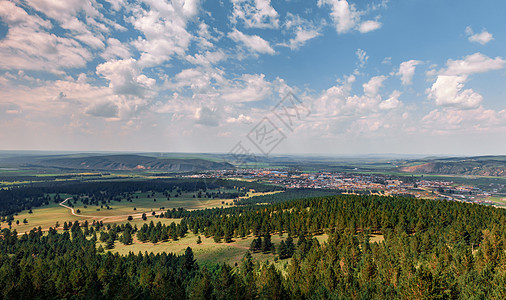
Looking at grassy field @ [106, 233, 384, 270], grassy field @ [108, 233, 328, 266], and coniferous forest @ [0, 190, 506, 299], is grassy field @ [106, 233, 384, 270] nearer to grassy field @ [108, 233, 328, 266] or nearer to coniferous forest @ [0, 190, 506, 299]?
grassy field @ [108, 233, 328, 266]

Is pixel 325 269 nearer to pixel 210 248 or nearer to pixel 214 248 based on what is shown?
pixel 214 248

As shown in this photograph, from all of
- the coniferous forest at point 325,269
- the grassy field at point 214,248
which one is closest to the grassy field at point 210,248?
the grassy field at point 214,248

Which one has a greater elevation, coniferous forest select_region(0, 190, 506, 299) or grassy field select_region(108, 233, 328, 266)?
coniferous forest select_region(0, 190, 506, 299)

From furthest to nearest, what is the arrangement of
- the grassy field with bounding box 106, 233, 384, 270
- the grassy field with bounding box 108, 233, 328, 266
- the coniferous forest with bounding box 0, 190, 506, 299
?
the grassy field with bounding box 108, 233, 328, 266
the grassy field with bounding box 106, 233, 384, 270
the coniferous forest with bounding box 0, 190, 506, 299

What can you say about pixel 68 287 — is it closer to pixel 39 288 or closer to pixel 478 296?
pixel 39 288

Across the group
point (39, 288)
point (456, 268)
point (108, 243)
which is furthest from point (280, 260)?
point (108, 243)

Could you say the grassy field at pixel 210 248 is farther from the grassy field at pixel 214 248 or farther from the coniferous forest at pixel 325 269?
the coniferous forest at pixel 325 269

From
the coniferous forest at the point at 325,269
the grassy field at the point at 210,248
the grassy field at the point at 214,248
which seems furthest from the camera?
the grassy field at the point at 210,248

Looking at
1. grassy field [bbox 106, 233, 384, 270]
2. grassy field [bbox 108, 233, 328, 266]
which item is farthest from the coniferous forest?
grassy field [bbox 108, 233, 328, 266]
